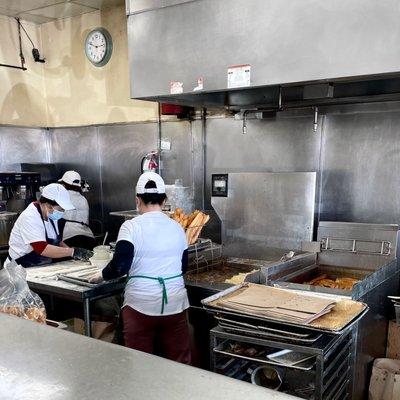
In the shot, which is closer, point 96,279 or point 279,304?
point 279,304

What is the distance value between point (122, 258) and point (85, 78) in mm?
3625

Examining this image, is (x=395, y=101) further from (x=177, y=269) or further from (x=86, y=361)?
(x=86, y=361)

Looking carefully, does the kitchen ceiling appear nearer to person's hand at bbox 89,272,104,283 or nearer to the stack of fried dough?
person's hand at bbox 89,272,104,283

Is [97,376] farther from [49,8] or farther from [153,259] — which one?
[49,8]

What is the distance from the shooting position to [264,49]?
8.66 feet

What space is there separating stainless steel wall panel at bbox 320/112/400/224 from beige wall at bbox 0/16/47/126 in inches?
153

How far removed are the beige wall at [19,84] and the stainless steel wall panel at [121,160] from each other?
1.08m

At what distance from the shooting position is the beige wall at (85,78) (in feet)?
16.2

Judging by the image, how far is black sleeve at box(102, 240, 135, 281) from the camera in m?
2.38

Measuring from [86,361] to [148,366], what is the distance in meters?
0.15

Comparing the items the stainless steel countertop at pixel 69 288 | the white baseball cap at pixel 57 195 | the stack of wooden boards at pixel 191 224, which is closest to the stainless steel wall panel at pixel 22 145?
the white baseball cap at pixel 57 195

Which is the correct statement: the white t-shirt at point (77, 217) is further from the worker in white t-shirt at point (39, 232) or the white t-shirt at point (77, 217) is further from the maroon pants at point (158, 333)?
the maroon pants at point (158, 333)

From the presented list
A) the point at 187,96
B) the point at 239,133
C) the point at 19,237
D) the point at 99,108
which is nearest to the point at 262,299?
the point at 187,96

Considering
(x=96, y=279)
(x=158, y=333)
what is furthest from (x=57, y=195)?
(x=158, y=333)
